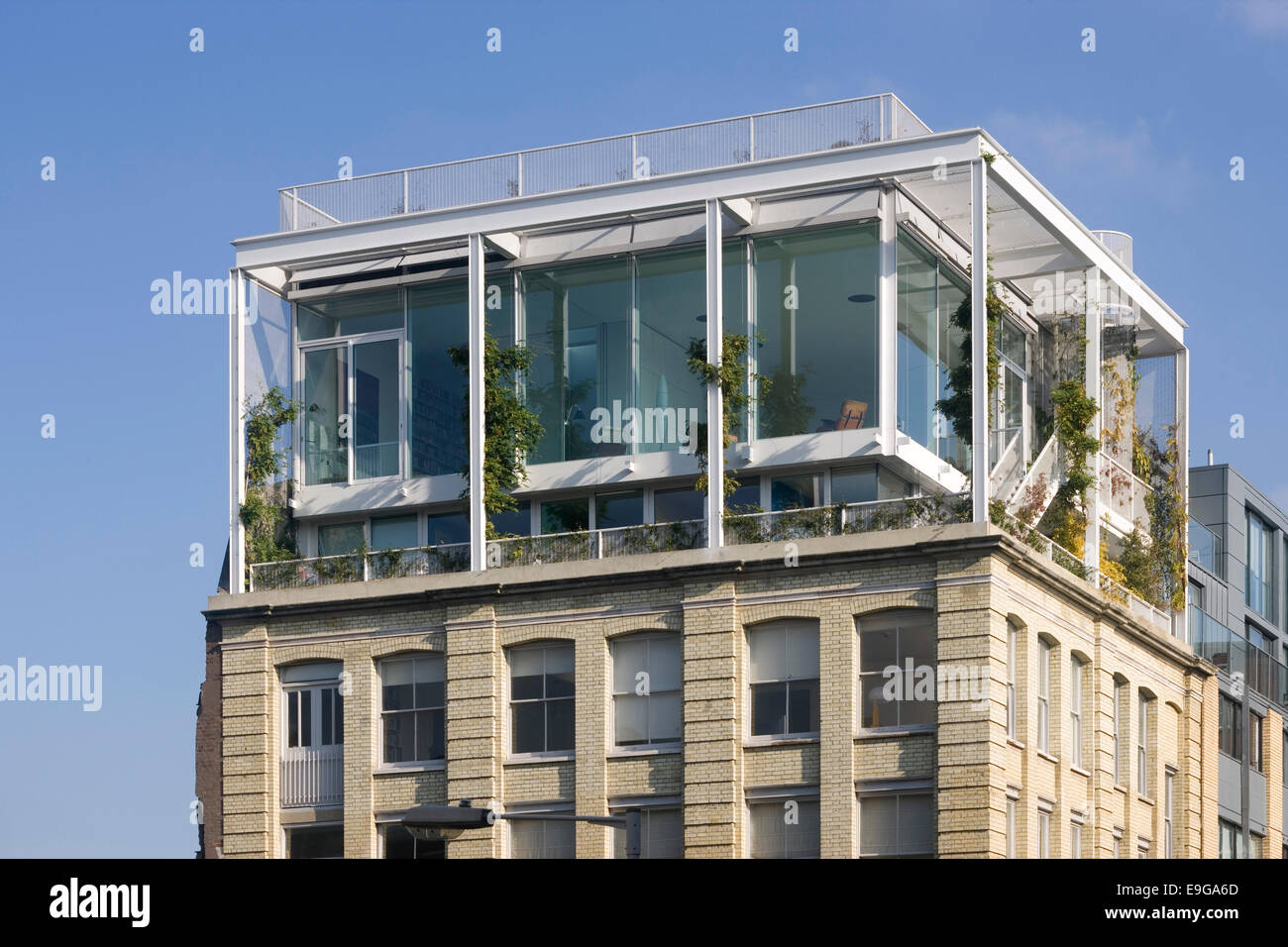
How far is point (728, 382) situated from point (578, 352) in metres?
3.96

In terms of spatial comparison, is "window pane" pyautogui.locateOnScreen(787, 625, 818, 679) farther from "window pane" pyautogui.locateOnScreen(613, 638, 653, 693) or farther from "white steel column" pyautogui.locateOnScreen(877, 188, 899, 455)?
"white steel column" pyautogui.locateOnScreen(877, 188, 899, 455)

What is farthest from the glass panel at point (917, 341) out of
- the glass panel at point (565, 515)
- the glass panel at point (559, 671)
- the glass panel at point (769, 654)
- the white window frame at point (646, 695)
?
the glass panel at point (559, 671)

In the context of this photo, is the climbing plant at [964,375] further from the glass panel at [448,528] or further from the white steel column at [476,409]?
the glass panel at [448,528]

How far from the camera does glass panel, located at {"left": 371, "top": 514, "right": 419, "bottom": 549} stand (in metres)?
49.3

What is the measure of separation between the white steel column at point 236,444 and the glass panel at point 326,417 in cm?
145

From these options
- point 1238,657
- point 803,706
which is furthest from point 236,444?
point 1238,657

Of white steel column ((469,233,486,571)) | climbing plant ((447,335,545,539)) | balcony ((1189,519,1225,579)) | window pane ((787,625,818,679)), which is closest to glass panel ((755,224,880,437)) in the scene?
window pane ((787,625,818,679))

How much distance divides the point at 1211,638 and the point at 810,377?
17.7m

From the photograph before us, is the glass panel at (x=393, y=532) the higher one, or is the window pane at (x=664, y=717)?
the glass panel at (x=393, y=532)

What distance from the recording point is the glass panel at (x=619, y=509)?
47.2 m

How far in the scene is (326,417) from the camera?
165ft
